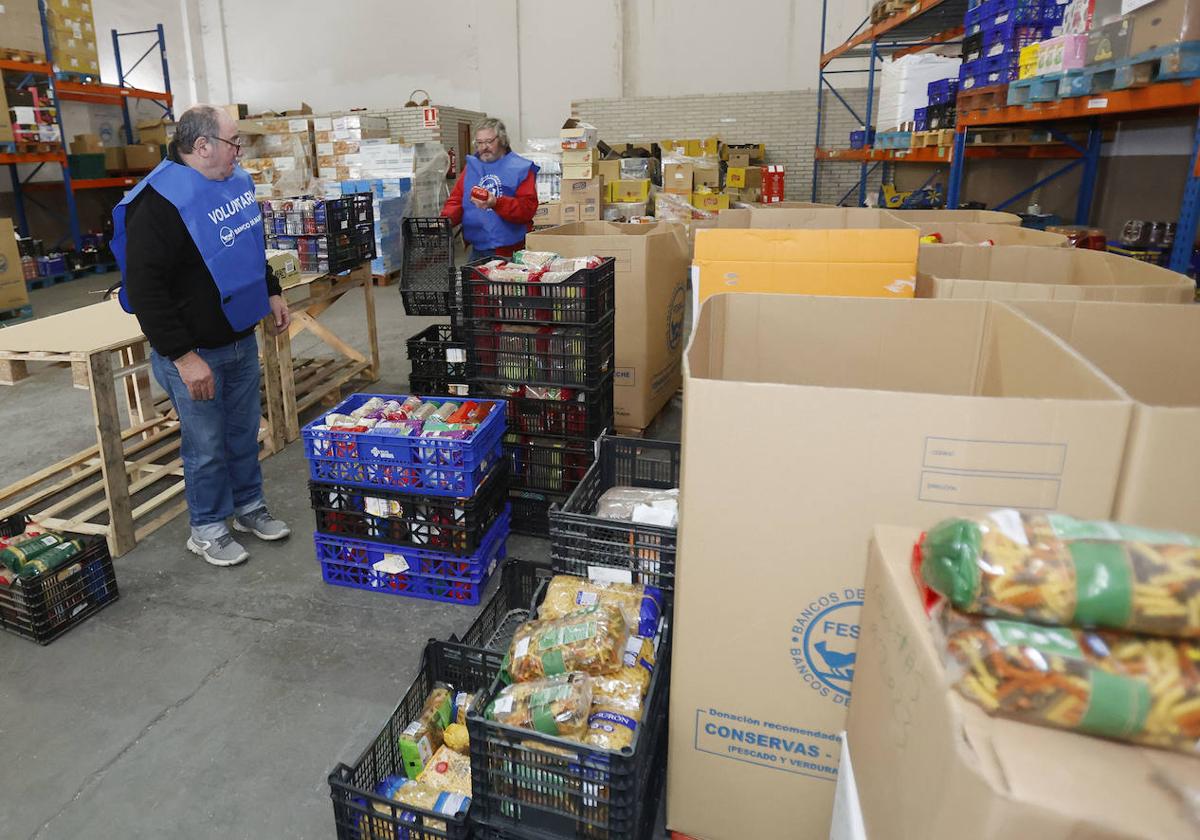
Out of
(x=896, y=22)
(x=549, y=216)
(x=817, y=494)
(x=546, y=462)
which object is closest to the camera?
(x=817, y=494)

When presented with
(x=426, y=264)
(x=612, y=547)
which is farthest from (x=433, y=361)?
(x=612, y=547)

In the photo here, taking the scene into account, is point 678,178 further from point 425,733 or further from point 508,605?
point 425,733

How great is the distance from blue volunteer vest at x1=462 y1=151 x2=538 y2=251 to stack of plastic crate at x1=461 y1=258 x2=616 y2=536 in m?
1.47

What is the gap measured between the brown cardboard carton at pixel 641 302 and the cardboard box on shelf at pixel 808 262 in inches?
53.4

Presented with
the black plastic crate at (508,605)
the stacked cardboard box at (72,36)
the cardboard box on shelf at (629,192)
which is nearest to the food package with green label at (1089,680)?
the black plastic crate at (508,605)

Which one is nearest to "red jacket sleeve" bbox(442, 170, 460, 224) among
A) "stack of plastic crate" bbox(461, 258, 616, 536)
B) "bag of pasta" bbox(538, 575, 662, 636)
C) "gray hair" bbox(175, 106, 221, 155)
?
"stack of plastic crate" bbox(461, 258, 616, 536)

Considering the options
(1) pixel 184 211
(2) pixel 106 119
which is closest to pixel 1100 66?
(1) pixel 184 211

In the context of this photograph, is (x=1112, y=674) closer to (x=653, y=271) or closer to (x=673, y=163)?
(x=653, y=271)

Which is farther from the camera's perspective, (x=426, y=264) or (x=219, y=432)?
(x=426, y=264)

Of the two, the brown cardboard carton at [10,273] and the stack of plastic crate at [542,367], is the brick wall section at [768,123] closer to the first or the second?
the brown cardboard carton at [10,273]

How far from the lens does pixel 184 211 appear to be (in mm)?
2611

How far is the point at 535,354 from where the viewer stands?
10.4 feet

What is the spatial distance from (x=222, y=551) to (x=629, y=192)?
7.17 m

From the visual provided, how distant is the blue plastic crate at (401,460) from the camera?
2701mm
